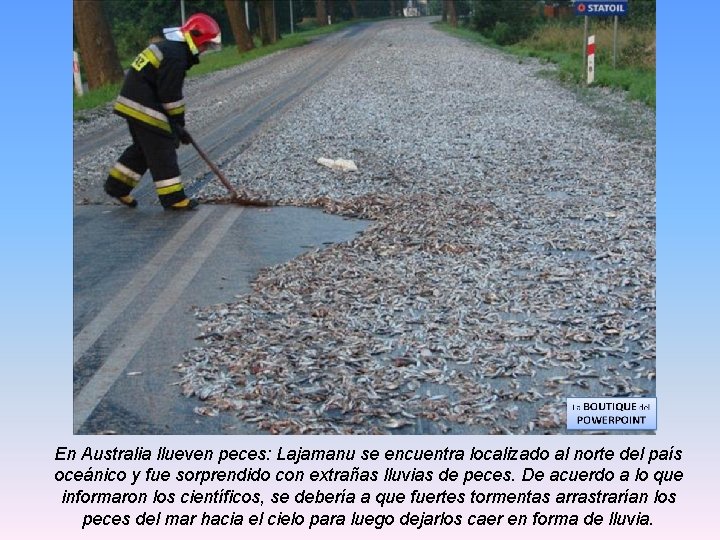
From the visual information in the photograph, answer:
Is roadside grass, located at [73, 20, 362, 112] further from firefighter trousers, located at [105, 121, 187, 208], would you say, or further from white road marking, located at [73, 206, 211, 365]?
white road marking, located at [73, 206, 211, 365]

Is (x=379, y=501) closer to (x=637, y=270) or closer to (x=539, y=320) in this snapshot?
(x=539, y=320)

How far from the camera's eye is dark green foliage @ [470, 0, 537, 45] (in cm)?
4750

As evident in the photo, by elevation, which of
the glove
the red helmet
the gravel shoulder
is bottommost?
the gravel shoulder

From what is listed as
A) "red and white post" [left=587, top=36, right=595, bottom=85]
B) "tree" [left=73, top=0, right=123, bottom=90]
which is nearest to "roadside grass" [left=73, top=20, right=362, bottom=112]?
"tree" [left=73, top=0, right=123, bottom=90]

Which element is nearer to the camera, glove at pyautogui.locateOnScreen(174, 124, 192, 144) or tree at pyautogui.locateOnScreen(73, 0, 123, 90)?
glove at pyautogui.locateOnScreen(174, 124, 192, 144)

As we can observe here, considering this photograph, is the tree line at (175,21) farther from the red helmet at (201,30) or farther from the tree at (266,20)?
the red helmet at (201,30)

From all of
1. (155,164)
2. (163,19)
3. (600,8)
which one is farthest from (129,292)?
(163,19)

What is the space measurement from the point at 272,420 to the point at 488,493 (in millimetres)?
1540

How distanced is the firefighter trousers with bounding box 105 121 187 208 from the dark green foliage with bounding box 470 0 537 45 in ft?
126

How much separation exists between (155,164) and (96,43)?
55.7ft

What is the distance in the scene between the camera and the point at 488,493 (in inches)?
146

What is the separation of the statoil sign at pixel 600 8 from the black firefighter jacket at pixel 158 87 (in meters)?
10.3

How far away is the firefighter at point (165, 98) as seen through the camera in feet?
32.3

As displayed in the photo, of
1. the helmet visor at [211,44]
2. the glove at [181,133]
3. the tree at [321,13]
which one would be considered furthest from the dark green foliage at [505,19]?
the glove at [181,133]
